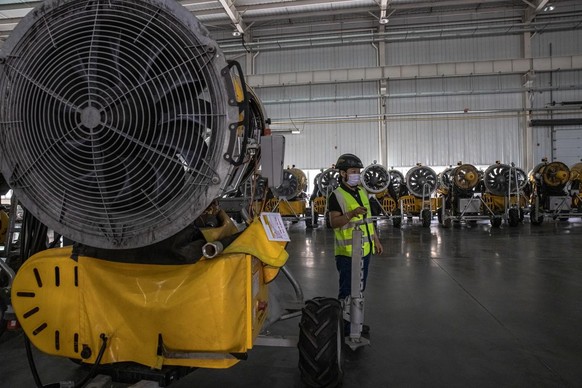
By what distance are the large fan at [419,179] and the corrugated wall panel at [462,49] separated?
6248 mm

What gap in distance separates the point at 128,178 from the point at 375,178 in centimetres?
1219

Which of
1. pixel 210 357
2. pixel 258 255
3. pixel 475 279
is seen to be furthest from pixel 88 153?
pixel 475 279

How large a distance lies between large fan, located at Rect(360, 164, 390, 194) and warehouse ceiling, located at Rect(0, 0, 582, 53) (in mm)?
6073

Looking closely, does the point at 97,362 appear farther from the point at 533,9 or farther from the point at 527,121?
the point at 533,9

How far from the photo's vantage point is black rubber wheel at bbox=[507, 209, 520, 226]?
12.7m

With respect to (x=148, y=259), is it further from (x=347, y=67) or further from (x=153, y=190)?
(x=347, y=67)

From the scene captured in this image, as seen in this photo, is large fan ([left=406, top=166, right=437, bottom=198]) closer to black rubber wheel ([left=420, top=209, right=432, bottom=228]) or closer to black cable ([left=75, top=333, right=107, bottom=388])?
black rubber wheel ([left=420, top=209, right=432, bottom=228])

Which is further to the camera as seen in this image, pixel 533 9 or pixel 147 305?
pixel 533 9

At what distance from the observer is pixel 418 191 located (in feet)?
44.7

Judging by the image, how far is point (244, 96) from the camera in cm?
158

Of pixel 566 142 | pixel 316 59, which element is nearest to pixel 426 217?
pixel 566 142

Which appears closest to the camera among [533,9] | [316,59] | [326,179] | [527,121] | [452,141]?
[326,179]

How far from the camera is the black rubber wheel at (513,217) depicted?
12.7m

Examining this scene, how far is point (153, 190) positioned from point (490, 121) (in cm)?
1829
